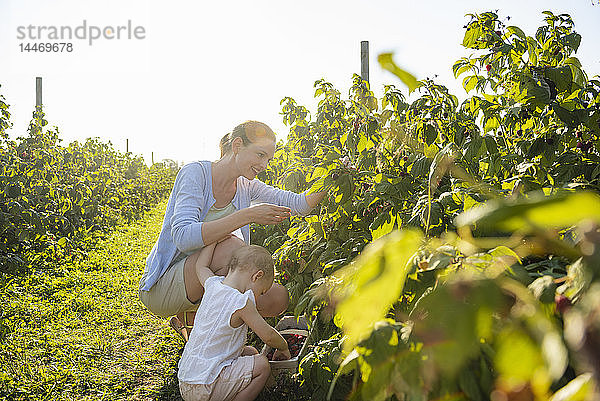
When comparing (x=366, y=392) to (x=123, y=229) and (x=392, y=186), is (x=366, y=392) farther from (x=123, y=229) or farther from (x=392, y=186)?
(x=123, y=229)

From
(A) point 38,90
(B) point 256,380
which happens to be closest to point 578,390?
(B) point 256,380

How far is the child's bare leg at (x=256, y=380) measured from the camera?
2.68 m

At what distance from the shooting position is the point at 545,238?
0.41m

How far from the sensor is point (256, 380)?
2703 mm

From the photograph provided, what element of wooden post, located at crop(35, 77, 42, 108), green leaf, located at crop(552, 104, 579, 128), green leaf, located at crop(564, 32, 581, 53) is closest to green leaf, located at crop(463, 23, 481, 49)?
green leaf, located at crop(564, 32, 581, 53)

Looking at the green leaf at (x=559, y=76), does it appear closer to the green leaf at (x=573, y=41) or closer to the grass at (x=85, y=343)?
the green leaf at (x=573, y=41)

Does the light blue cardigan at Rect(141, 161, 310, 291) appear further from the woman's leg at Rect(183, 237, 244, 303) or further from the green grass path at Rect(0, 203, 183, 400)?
the green grass path at Rect(0, 203, 183, 400)

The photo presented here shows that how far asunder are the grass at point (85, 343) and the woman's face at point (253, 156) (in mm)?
1160

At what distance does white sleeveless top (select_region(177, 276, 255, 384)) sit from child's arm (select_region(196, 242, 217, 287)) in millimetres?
228

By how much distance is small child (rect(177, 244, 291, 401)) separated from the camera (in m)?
2.66

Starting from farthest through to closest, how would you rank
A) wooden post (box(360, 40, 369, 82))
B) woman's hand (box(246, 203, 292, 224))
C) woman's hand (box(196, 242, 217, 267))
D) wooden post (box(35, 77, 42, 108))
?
wooden post (box(35, 77, 42, 108)) < wooden post (box(360, 40, 369, 82)) < woman's hand (box(196, 242, 217, 267)) < woman's hand (box(246, 203, 292, 224))

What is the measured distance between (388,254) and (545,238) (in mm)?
115

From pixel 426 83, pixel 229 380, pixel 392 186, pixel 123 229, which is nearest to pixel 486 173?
pixel 392 186

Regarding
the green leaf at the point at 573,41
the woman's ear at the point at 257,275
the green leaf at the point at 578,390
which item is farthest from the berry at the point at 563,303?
the woman's ear at the point at 257,275
